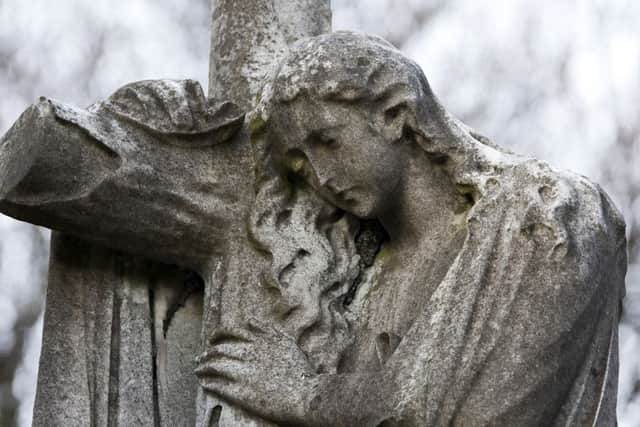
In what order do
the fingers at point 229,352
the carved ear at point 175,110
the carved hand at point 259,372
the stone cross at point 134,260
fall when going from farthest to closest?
the carved ear at point 175,110
the stone cross at point 134,260
the fingers at point 229,352
the carved hand at point 259,372

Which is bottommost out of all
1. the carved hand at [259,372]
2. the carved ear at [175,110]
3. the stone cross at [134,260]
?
the carved hand at [259,372]

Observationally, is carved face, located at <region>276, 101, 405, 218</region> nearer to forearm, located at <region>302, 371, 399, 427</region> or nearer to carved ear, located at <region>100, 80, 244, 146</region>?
carved ear, located at <region>100, 80, 244, 146</region>

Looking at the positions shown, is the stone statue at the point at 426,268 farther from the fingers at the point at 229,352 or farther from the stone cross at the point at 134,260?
the stone cross at the point at 134,260

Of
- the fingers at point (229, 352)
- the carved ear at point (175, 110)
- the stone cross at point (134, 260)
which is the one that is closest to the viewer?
the fingers at point (229, 352)

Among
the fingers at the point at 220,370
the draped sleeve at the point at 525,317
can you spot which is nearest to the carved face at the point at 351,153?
the draped sleeve at the point at 525,317

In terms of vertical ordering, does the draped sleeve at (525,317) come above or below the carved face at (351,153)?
below

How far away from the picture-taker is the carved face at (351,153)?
437 cm

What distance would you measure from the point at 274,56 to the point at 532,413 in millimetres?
1713

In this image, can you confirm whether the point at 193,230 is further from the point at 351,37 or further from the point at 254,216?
the point at 351,37

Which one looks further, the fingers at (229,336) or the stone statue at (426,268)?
the fingers at (229,336)

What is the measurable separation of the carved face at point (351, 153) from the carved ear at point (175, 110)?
273 mm

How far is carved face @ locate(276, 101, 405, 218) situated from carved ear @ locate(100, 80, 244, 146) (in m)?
0.27

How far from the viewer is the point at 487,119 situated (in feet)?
32.7

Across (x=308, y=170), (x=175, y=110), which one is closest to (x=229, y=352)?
(x=308, y=170)
